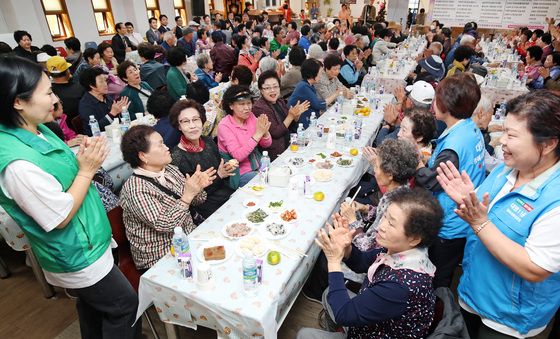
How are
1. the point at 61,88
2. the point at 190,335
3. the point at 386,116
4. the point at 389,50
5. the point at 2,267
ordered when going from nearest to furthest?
the point at 190,335 < the point at 2,267 < the point at 386,116 < the point at 61,88 < the point at 389,50

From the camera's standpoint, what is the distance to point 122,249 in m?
2.41

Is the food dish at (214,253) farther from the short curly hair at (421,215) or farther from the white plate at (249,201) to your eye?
the short curly hair at (421,215)

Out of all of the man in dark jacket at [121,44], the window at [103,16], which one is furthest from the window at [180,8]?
the man in dark jacket at [121,44]

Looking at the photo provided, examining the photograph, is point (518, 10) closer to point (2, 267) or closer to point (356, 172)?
point (356, 172)

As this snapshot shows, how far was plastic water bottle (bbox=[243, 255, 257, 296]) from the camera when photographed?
1653mm

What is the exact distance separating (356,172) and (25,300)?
3.34 m

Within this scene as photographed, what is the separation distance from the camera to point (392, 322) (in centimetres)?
154

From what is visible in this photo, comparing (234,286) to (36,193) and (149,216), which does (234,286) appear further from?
(36,193)

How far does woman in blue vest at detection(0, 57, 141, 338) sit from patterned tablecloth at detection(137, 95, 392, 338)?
22cm

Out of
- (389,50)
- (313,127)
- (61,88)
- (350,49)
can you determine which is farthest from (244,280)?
(389,50)

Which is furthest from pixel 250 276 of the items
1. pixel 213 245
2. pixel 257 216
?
pixel 257 216

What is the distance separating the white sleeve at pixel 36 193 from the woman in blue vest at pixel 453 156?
222 centimetres

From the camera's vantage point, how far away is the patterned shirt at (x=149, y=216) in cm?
208

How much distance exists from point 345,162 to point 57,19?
1093 centimetres
